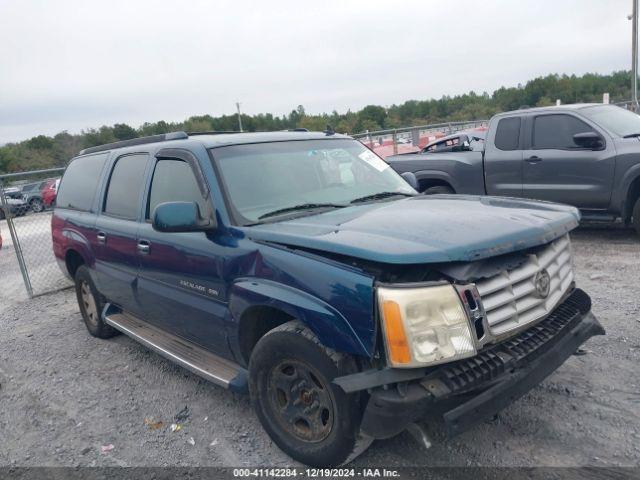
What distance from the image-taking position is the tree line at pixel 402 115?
5350cm

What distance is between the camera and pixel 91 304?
5.45 m

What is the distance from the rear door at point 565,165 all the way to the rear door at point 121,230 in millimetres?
5555

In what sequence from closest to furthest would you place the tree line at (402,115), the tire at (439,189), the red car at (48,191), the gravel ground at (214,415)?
the gravel ground at (214,415), the tire at (439,189), the red car at (48,191), the tree line at (402,115)

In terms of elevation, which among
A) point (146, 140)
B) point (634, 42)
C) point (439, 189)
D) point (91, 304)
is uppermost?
point (634, 42)

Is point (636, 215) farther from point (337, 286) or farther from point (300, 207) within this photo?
point (337, 286)

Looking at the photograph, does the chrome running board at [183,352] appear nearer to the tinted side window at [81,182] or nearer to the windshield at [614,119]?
the tinted side window at [81,182]

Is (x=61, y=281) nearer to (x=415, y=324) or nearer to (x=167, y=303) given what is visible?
(x=167, y=303)

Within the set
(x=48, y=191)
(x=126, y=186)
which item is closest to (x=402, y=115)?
(x=48, y=191)

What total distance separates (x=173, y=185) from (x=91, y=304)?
2.36m

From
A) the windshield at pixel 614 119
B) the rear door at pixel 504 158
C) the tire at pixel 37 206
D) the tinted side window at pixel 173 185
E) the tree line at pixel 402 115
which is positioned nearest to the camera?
the tinted side window at pixel 173 185

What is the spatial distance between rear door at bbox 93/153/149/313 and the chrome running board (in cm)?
17

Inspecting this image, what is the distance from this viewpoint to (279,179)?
11.8 feet

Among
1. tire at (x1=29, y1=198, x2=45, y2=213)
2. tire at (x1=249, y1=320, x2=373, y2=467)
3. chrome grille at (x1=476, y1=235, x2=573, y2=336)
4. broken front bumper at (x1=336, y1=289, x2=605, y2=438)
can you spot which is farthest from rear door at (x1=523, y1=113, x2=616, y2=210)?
tire at (x1=29, y1=198, x2=45, y2=213)

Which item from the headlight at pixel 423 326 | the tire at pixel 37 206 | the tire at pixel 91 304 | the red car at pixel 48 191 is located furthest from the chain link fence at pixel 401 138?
the headlight at pixel 423 326
